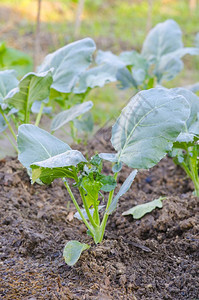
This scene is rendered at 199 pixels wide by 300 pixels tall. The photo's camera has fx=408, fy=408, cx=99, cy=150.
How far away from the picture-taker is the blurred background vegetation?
451cm

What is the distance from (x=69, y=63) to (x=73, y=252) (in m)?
1.23

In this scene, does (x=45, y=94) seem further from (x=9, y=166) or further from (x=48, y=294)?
(x=48, y=294)

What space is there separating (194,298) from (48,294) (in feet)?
1.78

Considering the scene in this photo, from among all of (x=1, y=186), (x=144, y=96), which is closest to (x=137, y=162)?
(x=144, y=96)

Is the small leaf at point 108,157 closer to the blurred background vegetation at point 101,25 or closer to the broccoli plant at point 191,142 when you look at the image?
the broccoli plant at point 191,142

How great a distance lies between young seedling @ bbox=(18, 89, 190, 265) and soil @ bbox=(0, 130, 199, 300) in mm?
111

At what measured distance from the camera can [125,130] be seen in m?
1.67

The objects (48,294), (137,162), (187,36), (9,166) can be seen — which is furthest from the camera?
(187,36)

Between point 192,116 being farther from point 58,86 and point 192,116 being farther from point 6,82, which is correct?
point 6,82

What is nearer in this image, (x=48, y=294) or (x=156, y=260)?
(x=48, y=294)

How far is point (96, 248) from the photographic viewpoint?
5.46ft

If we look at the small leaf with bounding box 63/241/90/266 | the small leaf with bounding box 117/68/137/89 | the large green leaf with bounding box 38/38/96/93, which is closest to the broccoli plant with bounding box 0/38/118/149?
the large green leaf with bounding box 38/38/96/93

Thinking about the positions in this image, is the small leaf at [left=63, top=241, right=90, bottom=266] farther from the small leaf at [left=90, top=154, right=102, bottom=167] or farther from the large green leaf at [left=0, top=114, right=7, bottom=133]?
the large green leaf at [left=0, top=114, right=7, bottom=133]

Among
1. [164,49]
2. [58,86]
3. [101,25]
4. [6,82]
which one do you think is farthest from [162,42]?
[101,25]
